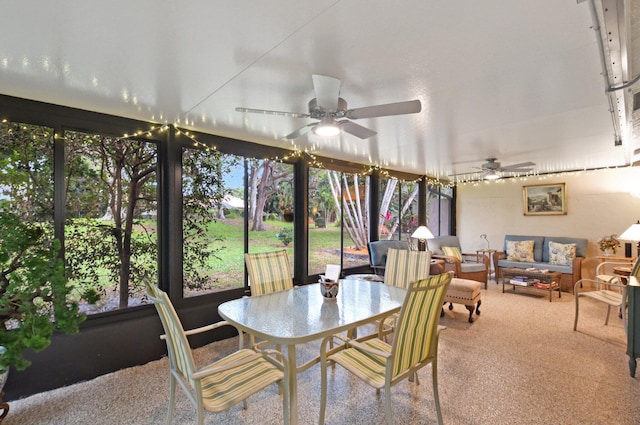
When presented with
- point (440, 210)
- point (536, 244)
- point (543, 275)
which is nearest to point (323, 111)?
point (543, 275)

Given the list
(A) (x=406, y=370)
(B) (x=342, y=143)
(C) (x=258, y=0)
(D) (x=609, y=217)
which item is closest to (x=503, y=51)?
(C) (x=258, y=0)

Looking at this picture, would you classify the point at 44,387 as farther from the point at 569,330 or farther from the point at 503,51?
the point at 569,330

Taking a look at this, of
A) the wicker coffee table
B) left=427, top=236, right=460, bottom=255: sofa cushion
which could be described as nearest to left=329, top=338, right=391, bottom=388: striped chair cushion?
the wicker coffee table

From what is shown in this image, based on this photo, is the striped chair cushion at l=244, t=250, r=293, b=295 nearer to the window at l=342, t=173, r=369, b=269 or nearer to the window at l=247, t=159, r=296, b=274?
the window at l=247, t=159, r=296, b=274

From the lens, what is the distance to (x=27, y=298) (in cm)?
187

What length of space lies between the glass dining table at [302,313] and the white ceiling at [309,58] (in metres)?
1.60

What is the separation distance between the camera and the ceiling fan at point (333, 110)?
1961mm

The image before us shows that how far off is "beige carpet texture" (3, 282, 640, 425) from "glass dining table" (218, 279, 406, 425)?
0.49m

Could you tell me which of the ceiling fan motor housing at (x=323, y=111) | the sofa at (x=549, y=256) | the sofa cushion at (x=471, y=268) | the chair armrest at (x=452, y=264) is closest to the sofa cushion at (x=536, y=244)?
the sofa at (x=549, y=256)

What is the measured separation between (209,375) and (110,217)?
2308 mm

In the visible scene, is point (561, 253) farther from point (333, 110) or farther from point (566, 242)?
point (333, 110)

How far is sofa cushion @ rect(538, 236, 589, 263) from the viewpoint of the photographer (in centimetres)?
584

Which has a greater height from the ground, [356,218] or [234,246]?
[356,218]

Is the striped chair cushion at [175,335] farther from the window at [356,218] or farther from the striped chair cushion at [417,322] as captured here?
the window at [356,218]
